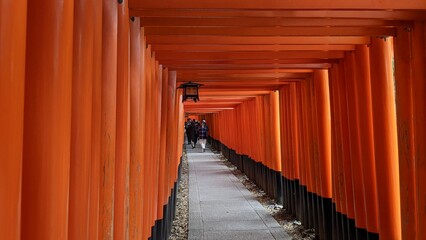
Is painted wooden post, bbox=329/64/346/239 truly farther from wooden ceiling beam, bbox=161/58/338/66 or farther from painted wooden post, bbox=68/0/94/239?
painted wooden post, bbox=68/0/94/239

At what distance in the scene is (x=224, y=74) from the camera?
6.02 meters

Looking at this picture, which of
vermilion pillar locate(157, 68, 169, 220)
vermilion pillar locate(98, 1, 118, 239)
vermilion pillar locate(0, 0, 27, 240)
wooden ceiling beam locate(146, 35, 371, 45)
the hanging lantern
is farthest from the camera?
the hanging lantern

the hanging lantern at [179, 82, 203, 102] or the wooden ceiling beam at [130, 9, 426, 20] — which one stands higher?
the wooden ceiling beam at [130, 9, 426, 20]

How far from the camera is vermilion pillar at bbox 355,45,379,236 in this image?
3939 mm

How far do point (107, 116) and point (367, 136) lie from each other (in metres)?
2.94

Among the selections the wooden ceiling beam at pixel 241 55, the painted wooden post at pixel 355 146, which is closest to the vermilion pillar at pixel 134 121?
the wooden ceiling beam at pixel 241 55

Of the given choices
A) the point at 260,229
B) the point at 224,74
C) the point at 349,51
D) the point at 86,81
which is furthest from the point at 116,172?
the point at 260,229

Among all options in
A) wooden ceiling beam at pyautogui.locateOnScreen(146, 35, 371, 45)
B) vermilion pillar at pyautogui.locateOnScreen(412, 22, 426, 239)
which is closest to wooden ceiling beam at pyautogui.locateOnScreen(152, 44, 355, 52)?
wooden ceiling beam at pyautogui.locateOnScreen(146, 35, 371, 45)

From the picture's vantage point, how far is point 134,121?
9.25 feet

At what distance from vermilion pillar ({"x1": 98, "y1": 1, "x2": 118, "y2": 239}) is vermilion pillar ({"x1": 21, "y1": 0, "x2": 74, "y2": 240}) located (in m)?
0.76

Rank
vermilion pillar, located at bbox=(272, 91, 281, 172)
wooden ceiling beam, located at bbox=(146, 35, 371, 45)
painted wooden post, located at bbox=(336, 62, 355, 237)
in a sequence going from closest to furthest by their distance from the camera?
1. wooden ceiling beam, located at bbox=(146, 35, 371, 45)
2. painted wooden post, located at bbox=(336, 62, 355, 237)
3. vermilion pillar, located at bbox=(272, 91, 281, 172)

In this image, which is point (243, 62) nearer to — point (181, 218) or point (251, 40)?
point (251, 40)

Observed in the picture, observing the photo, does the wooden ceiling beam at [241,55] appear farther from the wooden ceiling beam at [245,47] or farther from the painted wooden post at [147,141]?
the painted wooden post at [147,141]

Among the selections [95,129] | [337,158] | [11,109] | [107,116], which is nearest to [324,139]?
[337,158]
